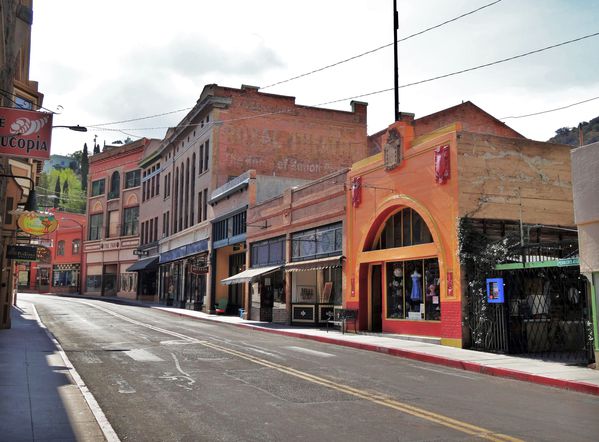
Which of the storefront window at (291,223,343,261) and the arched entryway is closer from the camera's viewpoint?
the arched entryway

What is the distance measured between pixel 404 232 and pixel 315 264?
224 inches

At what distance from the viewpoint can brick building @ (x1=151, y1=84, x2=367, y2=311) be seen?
3944 centimetres

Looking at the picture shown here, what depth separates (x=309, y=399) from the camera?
8.98 meters

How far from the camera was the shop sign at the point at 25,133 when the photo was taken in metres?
12.2

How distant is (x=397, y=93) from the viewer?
80.2 ft

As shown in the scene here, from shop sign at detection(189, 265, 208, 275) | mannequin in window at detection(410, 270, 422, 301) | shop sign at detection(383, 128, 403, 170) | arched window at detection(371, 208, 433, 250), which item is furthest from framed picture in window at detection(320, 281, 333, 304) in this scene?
shop sign at detection(189, 265, 208, 275)

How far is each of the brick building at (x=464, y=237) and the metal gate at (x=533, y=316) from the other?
3 centimetres

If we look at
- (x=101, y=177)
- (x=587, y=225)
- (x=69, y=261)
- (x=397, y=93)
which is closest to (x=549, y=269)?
(x=587, y=225)

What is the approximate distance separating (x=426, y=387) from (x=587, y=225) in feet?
18.7

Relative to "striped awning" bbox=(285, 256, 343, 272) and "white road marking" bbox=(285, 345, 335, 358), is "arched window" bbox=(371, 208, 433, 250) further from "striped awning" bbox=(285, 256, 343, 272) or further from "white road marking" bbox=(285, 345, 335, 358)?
"white road marking" bbox=(285, 345, 335, 358)

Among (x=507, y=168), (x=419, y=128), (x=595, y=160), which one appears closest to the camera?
(x=595, y=160)

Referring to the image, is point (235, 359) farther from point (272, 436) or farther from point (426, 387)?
point (272, 436)

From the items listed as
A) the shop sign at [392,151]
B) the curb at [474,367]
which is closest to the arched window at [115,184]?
the curb at [474,367]

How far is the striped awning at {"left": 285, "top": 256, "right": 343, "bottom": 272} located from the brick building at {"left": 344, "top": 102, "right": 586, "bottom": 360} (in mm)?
1318
